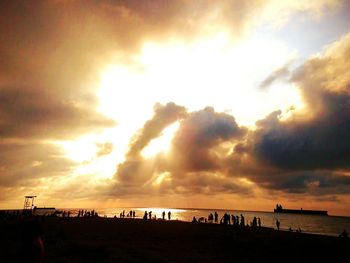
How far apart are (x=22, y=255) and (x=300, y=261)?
1803cm

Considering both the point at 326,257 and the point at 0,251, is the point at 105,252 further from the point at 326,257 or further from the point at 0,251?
the point at 326,257

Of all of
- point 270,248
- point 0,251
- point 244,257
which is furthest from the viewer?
point 270,248

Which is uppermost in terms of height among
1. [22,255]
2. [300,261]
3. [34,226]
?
[34,226]

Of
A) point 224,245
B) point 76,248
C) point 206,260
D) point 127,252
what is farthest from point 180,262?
point 224,245

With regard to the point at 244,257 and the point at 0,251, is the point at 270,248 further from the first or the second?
the point at 0,251

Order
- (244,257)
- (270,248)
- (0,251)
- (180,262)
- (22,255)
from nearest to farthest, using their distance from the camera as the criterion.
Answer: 1. (22,255)
2. (180,262)
3. (0,251)
4. (244,257)
5. (270,248)

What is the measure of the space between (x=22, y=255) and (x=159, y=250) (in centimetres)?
1566

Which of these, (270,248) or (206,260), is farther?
(270,248)

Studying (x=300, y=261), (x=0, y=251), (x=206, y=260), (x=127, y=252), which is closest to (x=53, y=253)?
(x=0, y=251)

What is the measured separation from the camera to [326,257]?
2219 cm

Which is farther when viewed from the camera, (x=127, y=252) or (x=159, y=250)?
(x=159, y=250)

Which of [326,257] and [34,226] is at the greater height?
[34,226]

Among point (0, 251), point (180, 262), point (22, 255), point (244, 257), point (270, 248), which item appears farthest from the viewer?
point (270, 248)

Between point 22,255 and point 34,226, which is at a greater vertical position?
point 34,226
